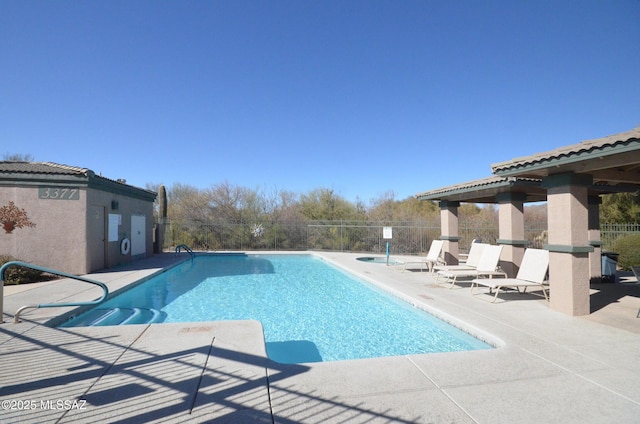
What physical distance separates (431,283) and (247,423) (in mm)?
7103

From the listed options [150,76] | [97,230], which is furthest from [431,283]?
[150,76]

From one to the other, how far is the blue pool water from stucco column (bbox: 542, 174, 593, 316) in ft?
6.77

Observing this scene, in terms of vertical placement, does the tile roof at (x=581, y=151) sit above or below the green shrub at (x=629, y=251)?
above

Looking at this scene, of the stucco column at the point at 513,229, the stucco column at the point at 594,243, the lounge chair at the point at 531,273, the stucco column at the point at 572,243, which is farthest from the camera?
the stucco column at the point at 594,243

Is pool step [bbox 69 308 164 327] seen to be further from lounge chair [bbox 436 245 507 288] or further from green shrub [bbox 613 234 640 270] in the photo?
green shrub [bbox 613 234 640 270]

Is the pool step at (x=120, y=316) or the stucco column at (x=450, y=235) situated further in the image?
the stucco column at (x=450, y=235)

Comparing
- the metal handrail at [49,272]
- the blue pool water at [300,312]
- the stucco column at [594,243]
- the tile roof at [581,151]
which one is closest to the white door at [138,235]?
the blue pool water at [300,312]

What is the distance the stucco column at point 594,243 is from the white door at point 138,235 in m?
16.1

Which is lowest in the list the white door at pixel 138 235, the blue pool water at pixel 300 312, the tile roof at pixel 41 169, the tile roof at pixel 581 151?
the blue pool water at pixel 300 312

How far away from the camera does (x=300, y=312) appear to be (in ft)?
22.6

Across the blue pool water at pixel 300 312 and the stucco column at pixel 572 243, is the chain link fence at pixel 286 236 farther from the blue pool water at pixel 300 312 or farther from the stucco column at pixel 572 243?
the stucco column at pixel 572 243

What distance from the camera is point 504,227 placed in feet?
27.6

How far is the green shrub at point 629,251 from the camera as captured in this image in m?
10.7

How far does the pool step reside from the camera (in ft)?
18.7
